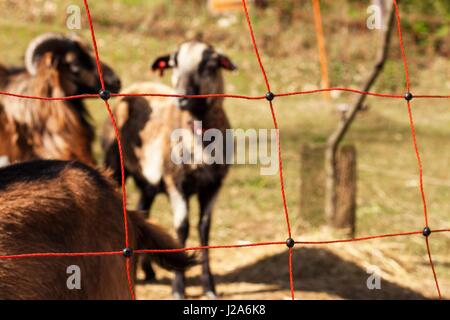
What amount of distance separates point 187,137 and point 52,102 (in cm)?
124

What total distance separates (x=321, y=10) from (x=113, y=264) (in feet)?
45.1

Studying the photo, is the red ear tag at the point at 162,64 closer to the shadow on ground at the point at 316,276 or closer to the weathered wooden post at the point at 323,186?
the shadow on ground at the point at 316,276

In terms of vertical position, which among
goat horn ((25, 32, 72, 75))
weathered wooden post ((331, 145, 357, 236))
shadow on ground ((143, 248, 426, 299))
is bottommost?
shadow on ground ((143, 248, 426, 299))

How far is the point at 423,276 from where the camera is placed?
18.6ft

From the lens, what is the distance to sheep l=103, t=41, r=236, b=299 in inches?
184

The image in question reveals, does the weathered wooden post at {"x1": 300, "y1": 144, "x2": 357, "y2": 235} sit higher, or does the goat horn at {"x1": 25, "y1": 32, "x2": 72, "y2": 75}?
the goat horn at {"x1": 25, "y1": 32, "x2": 72, "y2": 75}

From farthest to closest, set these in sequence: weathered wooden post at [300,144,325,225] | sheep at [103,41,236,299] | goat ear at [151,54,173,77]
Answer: weathered wooden post at [300,144,325,225], goat ear at [151,54,173,77], sheep at [103,41,236,299]

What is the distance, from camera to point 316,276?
17.6ft

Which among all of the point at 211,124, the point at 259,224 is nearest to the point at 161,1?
the point at 259,224

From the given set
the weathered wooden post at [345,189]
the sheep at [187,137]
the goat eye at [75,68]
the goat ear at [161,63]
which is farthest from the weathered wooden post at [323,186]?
the goat eye at [75,68]

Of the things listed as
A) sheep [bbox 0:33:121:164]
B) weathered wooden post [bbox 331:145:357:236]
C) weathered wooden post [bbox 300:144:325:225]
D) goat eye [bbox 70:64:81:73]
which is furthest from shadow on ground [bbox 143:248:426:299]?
goat eye [bbox 70:64:81:73]

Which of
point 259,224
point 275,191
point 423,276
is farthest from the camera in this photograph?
point 275,191

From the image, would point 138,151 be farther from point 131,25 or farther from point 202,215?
point 131,25

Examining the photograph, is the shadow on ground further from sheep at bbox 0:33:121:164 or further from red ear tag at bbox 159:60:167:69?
red ear tag at bbox 159:60:167:69
